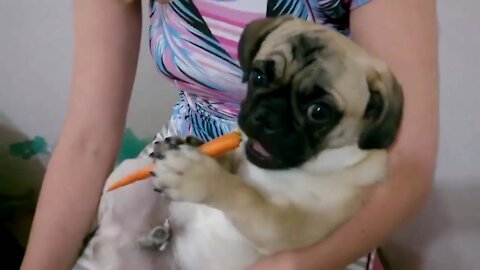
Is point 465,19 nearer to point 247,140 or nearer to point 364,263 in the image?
point 364,263

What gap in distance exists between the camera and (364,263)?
98 centimetres

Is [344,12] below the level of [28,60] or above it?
above

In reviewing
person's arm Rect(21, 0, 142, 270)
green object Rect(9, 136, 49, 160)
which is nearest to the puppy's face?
person's arm Rect(21, 0, 142, 270)

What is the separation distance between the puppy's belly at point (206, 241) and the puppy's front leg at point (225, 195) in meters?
0.06

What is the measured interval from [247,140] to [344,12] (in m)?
0.21

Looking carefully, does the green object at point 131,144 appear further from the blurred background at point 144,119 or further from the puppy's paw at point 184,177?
the puppy's paw at point 184,177

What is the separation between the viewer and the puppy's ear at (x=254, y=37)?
774mm

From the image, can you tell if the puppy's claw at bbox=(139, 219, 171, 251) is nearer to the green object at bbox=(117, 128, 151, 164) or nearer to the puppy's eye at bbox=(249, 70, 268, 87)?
the puppy's eye at bbox=(249, 70, 268, 87)

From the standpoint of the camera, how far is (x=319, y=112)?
2.33ft

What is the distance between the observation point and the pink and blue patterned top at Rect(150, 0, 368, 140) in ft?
2.91

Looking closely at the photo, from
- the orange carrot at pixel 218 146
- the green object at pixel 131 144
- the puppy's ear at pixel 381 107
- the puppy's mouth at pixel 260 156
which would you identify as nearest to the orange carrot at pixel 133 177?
the orange carrot at pixel 218 146

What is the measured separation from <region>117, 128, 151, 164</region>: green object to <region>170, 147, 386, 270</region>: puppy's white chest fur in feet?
2.06

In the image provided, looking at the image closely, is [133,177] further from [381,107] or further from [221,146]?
[381,107]

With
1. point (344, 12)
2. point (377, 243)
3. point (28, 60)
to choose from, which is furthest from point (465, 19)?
point (28, 60)
